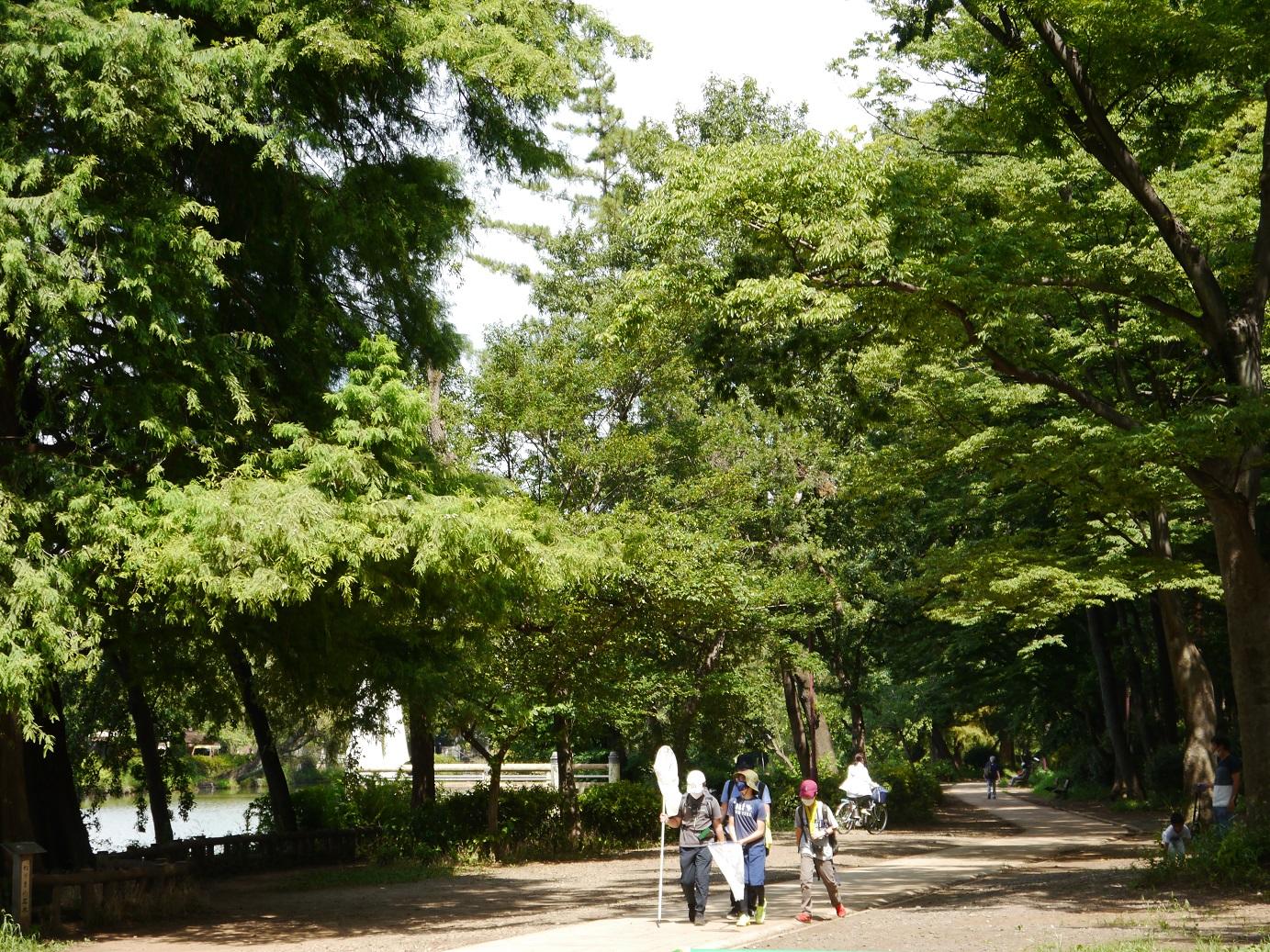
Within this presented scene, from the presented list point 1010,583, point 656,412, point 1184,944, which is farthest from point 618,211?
point 1184,944

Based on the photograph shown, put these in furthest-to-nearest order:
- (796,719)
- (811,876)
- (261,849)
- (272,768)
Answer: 1. (796,719)
2. (272,768)
3. (261,849)
4. (811,876)

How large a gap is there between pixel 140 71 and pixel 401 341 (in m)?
4.58

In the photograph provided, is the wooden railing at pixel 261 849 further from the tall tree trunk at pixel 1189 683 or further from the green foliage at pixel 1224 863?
the tall tree trunk at pixel 1189 683

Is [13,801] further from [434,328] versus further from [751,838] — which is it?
[751,838]

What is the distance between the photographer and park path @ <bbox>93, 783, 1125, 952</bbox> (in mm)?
11680

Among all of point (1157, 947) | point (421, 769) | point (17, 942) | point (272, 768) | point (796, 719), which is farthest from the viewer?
point (796, 719)

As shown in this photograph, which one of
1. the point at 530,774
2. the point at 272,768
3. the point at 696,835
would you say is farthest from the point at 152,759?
the point at 696,835

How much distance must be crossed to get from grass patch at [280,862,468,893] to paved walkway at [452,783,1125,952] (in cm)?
390

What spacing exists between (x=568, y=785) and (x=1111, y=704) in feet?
56.3

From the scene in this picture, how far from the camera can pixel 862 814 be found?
27516mm

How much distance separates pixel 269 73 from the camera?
1297 cm

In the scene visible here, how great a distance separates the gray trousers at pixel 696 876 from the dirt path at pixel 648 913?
275mm

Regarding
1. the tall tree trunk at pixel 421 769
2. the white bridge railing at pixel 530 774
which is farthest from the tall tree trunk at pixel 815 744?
the tall tree trunk at pixel 421 769

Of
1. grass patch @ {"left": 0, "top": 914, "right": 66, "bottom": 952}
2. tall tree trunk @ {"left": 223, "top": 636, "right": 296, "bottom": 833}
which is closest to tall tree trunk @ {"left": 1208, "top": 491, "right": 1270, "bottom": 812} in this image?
grass patch @ {"left": 0, "top": 914, "right": 66, "bottom": 952}
